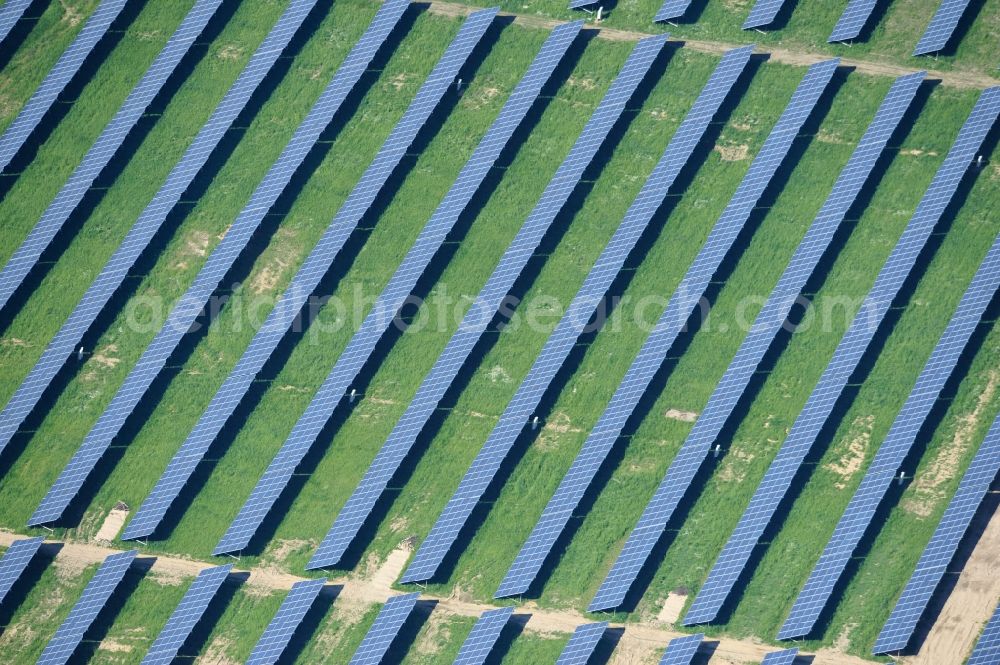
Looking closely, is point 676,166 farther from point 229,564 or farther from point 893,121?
point 229,564

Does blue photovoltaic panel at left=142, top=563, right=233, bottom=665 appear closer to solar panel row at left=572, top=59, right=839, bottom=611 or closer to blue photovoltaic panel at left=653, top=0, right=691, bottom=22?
solar panel row at left=572, top=59, right=839, bottom=611

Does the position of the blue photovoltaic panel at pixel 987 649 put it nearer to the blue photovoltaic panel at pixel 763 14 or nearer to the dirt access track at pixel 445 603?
the dirt access track at pixel 445 603

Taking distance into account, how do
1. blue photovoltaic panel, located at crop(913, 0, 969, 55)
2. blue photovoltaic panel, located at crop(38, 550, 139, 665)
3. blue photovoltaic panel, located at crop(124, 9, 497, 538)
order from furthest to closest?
1. blue photovoltaic panel, located at crop(913, 0, 969, 55)
2. blue photovoltaic panel, located at crop(124, 9, 497, 538)
3. blue photovoltaic panel, located at crop(38, 550, 139, 665)

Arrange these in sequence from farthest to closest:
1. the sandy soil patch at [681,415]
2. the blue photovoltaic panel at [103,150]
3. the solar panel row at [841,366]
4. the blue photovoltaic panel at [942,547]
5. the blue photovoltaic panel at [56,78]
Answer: the blue photovoltaic panel at [56,78], the blue photovoltaic panel at [103,150], the sandy soil patch at [681,415], the solar panel row at [841,366], the blue photovoltaic panel at [942,547]

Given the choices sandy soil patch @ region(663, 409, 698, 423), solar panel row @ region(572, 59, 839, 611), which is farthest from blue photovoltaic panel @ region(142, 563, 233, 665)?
sandy soil patch @ region(663, 409, 698, 423)

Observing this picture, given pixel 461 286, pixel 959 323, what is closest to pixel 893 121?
pixel 959 323

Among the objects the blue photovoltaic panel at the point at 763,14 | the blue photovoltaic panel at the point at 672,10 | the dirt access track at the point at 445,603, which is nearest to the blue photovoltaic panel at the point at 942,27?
the blue photovoltaic panel at the point at 763,14
